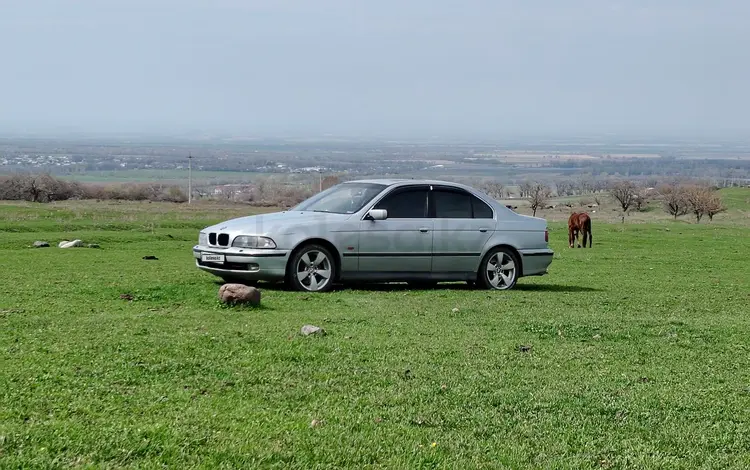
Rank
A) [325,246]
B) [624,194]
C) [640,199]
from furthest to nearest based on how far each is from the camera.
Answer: [640,199]
[624,194]
[325,246]

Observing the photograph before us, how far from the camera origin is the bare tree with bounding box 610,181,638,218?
92.5 meters

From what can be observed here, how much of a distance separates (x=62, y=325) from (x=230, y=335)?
5.68ft

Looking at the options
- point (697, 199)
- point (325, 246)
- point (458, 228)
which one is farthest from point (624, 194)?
point (325, 246)

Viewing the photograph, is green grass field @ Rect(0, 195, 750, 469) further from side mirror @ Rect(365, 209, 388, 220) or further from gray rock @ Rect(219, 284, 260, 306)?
side mirror @ Rect(365, 209, 388, 220)

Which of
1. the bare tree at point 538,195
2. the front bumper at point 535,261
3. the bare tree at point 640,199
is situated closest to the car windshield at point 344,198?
the front bumper at point 535,261

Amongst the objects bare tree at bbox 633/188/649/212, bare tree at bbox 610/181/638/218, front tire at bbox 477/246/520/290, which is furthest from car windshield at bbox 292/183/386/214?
bare tree at bbox 633/188/649/212

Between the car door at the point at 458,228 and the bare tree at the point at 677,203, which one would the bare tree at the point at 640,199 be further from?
the car door at the point at 458,228

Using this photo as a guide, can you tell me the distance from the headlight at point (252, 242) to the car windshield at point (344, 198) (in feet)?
4.62

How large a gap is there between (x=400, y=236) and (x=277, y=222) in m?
1.89

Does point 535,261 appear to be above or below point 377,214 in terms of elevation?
below

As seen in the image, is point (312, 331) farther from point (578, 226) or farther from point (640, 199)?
point (640, 199)

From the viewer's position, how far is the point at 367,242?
14047mm

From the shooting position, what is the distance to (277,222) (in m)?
13.8

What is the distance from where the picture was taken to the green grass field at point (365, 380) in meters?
5.25
